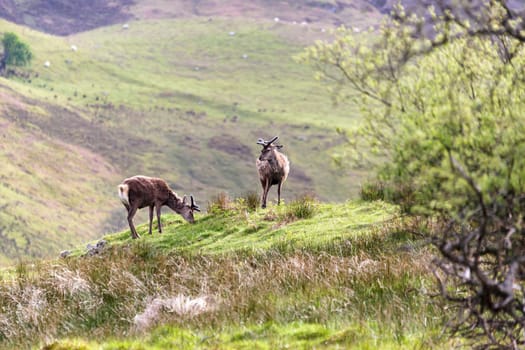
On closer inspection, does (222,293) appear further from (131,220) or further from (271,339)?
(131,220)

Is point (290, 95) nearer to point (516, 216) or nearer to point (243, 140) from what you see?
point (243, 140)

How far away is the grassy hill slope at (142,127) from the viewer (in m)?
91.6

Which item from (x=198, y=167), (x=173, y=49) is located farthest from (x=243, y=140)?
(x=173, y=49)

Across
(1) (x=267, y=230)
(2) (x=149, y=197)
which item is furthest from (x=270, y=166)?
(1) (x=267, y=230)

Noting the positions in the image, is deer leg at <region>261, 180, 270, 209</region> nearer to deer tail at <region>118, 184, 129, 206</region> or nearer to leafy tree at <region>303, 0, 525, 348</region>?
deer tail at <region>118, 184, 129, 206</region>

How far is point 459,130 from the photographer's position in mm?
6871

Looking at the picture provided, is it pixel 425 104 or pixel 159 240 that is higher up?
pixel 425 104

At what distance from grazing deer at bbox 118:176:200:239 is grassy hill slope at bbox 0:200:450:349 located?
2886mm

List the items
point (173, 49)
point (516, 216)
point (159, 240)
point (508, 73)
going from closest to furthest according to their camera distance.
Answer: point (516, 216), point (508, 73), point (159, 240), point (173, 49)

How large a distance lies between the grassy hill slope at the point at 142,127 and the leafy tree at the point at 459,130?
2499 inches

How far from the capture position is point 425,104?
7891 mm

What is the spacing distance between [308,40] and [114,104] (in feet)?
239

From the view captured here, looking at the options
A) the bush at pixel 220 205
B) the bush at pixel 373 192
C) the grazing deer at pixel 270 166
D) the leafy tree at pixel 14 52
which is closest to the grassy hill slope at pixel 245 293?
the bush at pixel 373 192

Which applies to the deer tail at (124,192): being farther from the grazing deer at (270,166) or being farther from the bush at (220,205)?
the grazing deer at (270,166)
